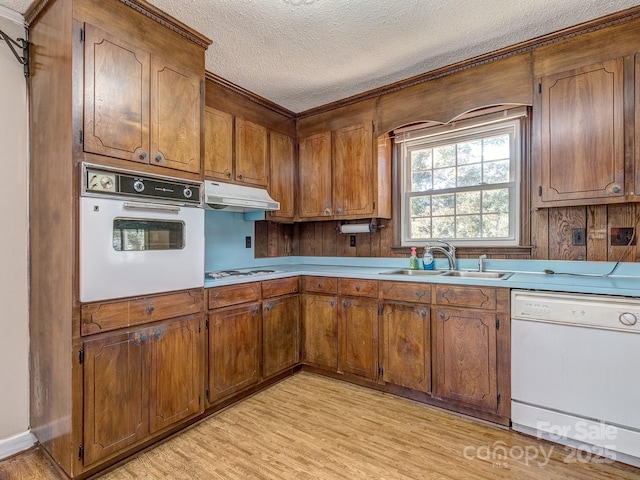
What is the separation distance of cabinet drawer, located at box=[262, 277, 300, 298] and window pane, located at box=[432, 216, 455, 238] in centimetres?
137

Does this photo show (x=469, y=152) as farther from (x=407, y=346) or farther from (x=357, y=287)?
(x=407, y=346)

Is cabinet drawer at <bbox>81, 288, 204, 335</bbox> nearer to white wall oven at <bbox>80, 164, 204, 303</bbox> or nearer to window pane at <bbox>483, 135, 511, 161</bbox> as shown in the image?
white wall oven at <bbox>80, 164, 204, 303</bbox>

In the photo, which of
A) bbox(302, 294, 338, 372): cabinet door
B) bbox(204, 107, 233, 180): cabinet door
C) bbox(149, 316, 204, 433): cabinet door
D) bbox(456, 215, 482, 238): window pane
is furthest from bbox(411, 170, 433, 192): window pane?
bbox(149, 316, 204, 433): cabinet door

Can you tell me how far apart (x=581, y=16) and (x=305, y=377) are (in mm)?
3319

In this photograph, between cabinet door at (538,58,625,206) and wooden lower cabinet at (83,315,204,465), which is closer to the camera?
wooden lower cabinet at (83,315,204,465)

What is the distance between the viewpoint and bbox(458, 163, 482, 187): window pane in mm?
2918

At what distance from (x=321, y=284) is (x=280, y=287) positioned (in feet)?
1.21

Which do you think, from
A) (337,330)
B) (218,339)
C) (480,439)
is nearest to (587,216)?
(480,439)

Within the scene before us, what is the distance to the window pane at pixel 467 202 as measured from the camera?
2934 millimetres

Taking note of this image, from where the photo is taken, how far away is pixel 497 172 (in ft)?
9.24

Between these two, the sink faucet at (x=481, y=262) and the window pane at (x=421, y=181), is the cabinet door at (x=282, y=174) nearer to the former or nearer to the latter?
the window pane at (x=421, y=181)

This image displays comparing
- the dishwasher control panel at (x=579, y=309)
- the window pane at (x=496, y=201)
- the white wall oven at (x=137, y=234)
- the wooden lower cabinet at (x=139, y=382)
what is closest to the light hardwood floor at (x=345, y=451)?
the wooden lower cabinet at (x=139, y=382)

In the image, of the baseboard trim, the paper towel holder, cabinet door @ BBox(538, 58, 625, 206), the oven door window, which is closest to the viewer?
the oven door window

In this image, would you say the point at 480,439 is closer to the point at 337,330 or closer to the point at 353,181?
the point at 337,330
